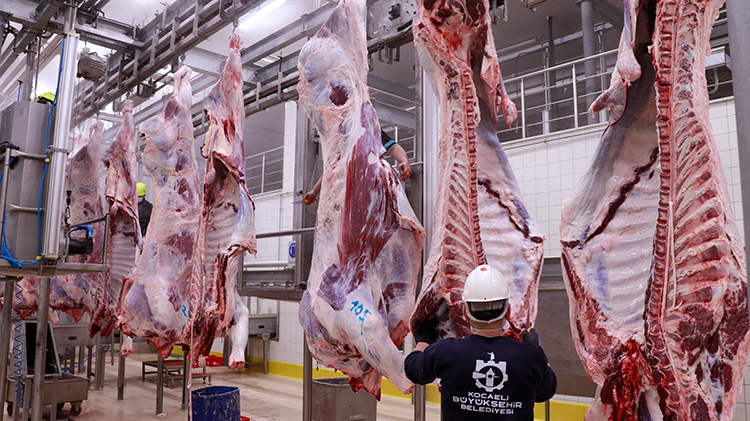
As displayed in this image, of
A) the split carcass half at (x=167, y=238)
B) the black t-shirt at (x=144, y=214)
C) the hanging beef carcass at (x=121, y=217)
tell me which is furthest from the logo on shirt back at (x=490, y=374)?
the black t-shirt at (x=144, y=214)

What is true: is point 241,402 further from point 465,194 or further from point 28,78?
point 465,194

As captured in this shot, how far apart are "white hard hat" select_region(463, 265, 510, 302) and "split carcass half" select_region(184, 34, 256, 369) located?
6.84 ft

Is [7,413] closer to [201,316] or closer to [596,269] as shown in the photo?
[201,316]

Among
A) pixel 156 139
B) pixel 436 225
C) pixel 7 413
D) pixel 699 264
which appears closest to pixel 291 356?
pixel 7 413

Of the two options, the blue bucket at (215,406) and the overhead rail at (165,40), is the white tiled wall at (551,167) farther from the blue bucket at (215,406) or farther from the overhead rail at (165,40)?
the overhead rail at (165,40)

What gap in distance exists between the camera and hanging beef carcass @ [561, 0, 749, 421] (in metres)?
1.62

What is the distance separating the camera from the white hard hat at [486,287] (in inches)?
74.3

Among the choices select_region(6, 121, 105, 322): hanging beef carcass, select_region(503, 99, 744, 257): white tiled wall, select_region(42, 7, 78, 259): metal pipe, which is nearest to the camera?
select_region(42, 7, 78, 259): metal pipe

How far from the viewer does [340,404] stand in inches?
186

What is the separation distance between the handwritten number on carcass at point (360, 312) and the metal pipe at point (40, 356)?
3097 millimetres

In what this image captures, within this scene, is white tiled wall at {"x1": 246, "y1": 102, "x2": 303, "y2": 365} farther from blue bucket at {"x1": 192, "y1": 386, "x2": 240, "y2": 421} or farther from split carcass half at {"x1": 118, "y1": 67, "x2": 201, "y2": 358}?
split carcass half at {"x1": 118, "y1": 67, "x2": 201, "y2": 358}

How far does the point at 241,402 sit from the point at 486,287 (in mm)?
6884

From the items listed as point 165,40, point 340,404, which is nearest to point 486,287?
point 340,404

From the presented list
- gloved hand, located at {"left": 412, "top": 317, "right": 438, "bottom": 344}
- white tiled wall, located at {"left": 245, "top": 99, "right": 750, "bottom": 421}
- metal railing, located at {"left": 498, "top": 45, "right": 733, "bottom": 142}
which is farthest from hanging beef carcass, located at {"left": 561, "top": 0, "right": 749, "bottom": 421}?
metal railing, located at {"left": 498, "top": 45, "right": 733, "bottom": 142}
